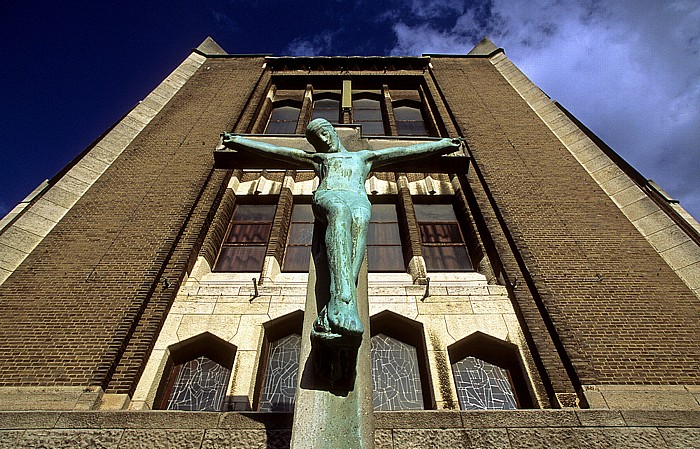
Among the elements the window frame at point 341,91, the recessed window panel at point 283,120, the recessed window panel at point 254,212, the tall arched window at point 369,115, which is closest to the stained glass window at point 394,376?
the recessed window panel at point 254,212

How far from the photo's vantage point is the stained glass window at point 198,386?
5.54m

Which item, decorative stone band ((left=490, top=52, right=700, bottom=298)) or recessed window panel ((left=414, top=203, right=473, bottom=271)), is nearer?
decorative stone band ((left=490, top=52, right=700, bottom=298))

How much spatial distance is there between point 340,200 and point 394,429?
2.32 meters

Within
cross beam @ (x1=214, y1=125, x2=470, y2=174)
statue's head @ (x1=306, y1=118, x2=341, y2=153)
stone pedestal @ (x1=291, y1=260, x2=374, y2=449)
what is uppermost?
cross beam @ (x1=214, y1=125, x2=470, y2=174)

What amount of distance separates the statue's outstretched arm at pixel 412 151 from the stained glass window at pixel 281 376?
2.58 meters

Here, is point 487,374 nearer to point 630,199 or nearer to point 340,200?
point 340,200

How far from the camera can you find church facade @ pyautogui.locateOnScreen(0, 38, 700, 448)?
14.0 ft

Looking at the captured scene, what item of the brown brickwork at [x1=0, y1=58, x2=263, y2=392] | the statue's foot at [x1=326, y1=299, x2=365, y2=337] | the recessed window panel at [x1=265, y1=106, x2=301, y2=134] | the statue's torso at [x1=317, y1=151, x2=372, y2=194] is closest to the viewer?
the statue's foot at [x1=326, y1=299, x2=365, y2=337]

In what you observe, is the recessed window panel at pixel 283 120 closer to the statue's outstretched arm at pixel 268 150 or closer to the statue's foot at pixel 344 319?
the statue's outstretched arm at pixel 268 150

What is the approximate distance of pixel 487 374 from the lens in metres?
6.02

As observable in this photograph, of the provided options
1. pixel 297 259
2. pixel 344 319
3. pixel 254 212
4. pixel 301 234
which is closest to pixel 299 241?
pixel 301 234

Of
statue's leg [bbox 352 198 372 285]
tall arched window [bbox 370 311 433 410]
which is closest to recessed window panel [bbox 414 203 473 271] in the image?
tall arched window [bbox 370 311 433 410]

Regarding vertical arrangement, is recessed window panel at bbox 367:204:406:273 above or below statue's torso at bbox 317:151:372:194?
above

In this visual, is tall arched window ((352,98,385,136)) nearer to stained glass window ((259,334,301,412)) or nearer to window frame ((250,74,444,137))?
window frame ((250,74,444,137))
